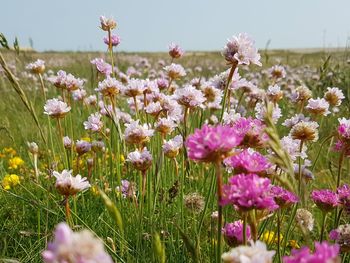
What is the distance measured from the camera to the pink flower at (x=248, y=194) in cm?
94

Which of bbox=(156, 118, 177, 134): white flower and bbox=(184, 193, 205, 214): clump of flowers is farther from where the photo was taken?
bbox=(156, 118, 177, 134): white flower

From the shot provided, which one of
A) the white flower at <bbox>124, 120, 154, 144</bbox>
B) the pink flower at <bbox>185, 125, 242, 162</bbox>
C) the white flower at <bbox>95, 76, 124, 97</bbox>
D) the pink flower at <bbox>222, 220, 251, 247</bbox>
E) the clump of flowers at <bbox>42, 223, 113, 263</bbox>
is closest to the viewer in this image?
the clump of flowers at <bbox>42, 223, 113, 263</bbox>

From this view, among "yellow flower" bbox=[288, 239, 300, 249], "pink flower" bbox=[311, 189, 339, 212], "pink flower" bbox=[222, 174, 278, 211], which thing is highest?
"pink flower" bbox=[222, 174, 278, 211]

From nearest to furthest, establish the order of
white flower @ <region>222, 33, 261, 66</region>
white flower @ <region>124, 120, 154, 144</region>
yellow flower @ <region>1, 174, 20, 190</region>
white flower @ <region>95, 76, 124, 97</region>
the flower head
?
white flower @ <region>222, 33, 261, 66</region> → white flower @ <region>124, 120, 154, 144</region> → white flower @ <region>95, 76, 124, 97</region> → the flower head → yellow flower @ <region>1, 174, 20, 190</region>

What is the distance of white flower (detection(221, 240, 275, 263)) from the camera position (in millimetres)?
714

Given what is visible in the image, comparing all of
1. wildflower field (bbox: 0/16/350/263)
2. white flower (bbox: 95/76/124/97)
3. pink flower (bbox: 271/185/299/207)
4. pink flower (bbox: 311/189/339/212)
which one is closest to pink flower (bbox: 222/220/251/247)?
wildflower field (bbox: 0/16/350/263)

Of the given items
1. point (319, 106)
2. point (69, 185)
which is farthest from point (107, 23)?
point (69, 185)

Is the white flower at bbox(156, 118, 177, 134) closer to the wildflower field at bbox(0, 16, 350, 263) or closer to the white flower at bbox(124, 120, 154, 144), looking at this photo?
the wildflower field at bbox(0, 16, 350, 263)

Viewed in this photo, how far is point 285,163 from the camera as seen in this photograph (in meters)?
0.92

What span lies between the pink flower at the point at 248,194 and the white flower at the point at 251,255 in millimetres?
143

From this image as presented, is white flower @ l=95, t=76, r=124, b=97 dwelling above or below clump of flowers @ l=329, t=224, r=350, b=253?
above

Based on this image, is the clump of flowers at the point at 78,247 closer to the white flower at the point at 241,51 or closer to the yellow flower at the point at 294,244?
the white flower at the point at 241,51

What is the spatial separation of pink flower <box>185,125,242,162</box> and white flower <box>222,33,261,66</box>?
75 centimetres

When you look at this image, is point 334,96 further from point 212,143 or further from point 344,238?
point 212,143
